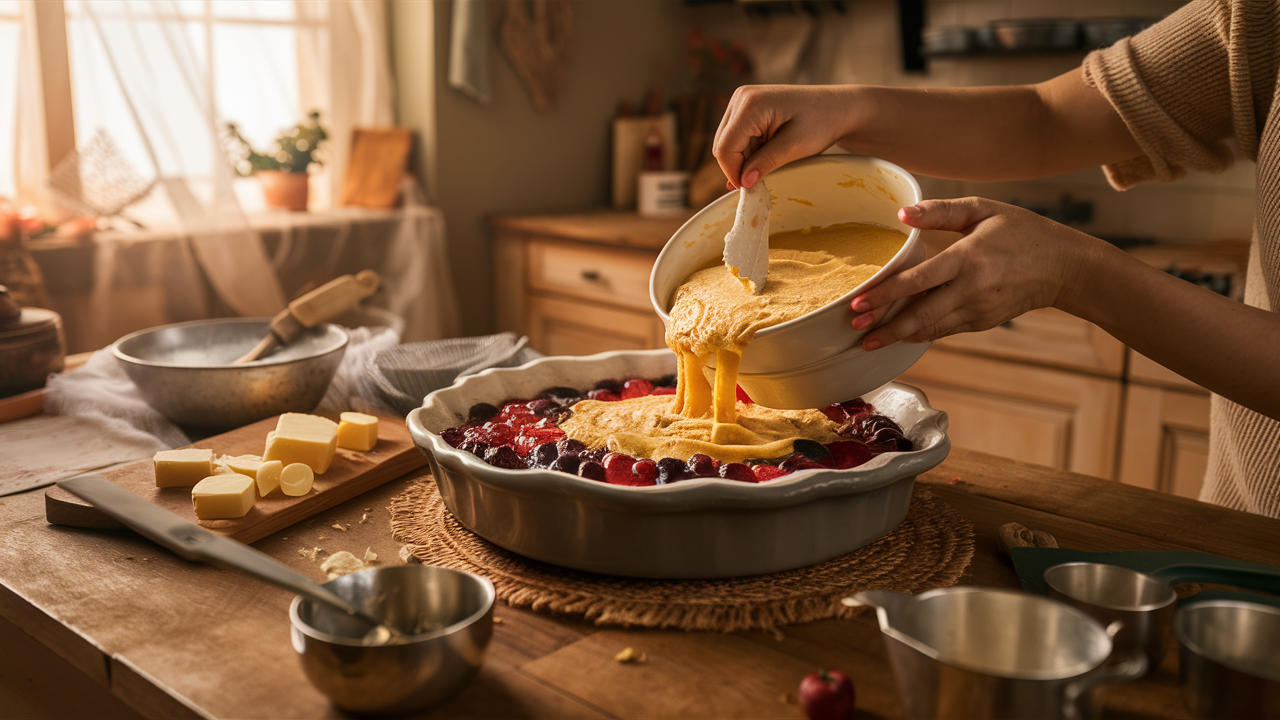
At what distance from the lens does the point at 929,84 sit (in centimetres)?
269

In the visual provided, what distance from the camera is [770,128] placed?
106 cm

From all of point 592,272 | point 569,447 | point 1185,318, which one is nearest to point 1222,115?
point 1185,318

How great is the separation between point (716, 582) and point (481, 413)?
0.39 meters

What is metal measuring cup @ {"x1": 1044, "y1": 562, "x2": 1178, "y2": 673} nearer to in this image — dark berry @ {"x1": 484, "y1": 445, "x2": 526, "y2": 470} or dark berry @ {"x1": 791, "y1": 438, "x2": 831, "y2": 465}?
dark berry @ {"x1": 791, "y1": 438, "x2": 831, "y2": 465}

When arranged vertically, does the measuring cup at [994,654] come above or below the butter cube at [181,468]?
above

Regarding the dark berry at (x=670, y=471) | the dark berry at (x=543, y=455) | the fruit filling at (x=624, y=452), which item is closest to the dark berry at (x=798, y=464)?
the fruit filling at (x=624, y=452)

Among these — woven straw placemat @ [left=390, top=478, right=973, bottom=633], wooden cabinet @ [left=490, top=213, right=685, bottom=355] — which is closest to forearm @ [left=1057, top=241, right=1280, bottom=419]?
woven straw placemat @ [left=390, top=478, right=973, bottom=633]

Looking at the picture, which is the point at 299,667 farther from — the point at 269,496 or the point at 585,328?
the point at 585,328

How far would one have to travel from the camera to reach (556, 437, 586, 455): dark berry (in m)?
0.89

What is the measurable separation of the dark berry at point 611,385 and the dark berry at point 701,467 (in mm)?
323

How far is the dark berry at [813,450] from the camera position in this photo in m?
0.91

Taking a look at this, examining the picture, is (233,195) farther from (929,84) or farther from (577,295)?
(929,84)

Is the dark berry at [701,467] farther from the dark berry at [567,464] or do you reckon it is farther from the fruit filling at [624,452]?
the dark berry at [567,464]

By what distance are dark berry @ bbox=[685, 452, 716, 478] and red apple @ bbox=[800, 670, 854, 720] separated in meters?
0.25
